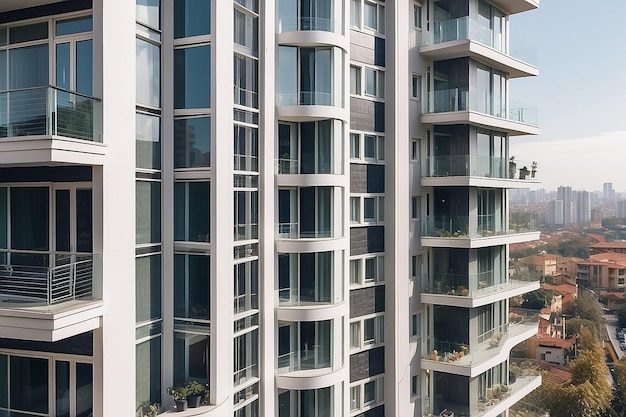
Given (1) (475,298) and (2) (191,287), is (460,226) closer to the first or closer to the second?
(1) (475,298)

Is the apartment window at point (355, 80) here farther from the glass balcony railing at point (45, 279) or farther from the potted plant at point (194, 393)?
the glass balcony railing at point (45, 279)

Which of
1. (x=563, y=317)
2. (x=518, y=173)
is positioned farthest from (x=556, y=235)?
(x=518, y=173)

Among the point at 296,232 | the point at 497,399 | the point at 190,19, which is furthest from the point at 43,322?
the point at 497,399

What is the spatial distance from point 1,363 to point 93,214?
11.4ft

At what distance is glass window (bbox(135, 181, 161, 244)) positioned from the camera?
9.99 meters

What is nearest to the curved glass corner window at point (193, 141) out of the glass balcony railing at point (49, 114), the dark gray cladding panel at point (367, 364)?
the glass balcony railing at point (49, 114)

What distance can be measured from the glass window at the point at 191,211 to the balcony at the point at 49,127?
8.24 feet

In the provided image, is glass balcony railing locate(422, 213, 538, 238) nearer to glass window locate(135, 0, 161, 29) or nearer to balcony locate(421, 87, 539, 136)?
balcony locate(421, 87, 539, 136)

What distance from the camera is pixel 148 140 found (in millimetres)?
10336

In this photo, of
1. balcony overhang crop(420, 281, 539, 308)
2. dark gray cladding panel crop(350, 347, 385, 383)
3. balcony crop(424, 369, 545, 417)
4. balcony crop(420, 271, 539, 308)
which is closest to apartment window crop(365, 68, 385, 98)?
balcony crop(420, 271, 539, 308)

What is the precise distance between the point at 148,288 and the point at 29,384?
8.23 ft

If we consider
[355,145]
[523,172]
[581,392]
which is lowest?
[581,392]

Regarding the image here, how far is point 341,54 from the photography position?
13.8 m

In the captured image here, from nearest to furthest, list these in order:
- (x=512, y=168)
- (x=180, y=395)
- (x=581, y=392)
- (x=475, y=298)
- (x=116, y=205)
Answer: (x=116, y=205) → (x=180, y=395) → (x=475, y=298) → (x=512, y=168) → (x=581, y=392)
